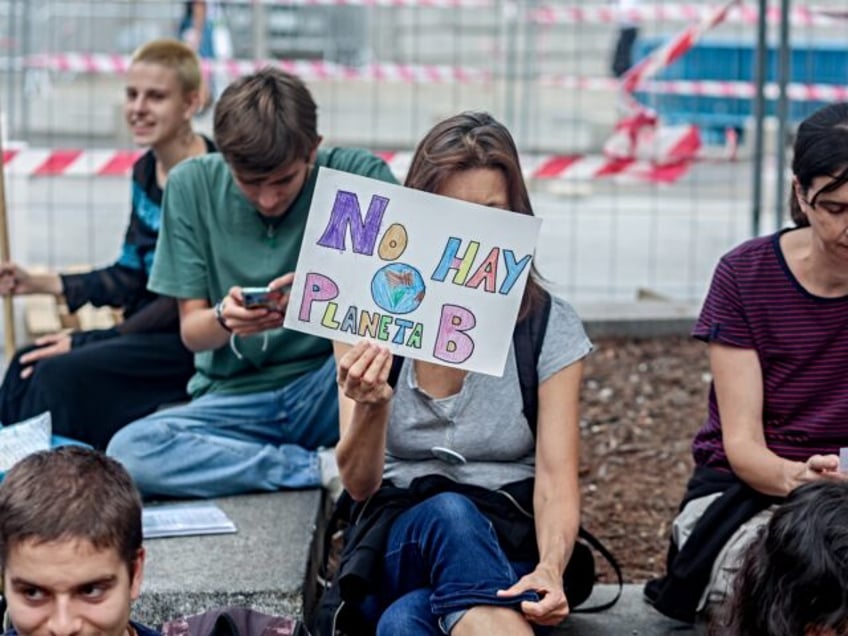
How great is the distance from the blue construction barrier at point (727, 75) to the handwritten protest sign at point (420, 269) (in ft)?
23.4

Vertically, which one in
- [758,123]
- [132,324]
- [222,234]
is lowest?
[132,324]

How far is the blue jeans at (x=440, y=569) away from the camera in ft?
11.8

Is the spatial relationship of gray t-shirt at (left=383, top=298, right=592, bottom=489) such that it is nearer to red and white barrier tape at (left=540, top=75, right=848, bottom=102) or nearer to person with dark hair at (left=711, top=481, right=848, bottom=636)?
person with dark hair at (left=711, top=481, right=848, bottom=636)

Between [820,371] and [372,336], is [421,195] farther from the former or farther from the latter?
[820,371]

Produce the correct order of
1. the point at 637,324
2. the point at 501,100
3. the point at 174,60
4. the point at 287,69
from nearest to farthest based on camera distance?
the point at 174,60 < the point at 637,324 < the point at 287,69 < the point at 501,100

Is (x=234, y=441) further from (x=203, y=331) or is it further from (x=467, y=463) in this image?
(x=467, y=463)

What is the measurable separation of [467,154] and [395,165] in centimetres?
447

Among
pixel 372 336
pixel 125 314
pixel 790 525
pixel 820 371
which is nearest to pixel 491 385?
pixel 372 336

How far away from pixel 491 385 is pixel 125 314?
2.05 m

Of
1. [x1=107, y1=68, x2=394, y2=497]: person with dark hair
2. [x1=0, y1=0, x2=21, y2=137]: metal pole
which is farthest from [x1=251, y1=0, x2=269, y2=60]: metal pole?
[x1=107, y1=68, x2=394, y2=497]: person with dark hair

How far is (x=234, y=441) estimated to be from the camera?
16.3ft

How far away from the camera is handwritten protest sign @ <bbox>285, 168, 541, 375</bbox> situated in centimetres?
368

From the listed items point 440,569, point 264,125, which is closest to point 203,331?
point 264,125

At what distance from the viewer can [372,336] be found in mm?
3707
